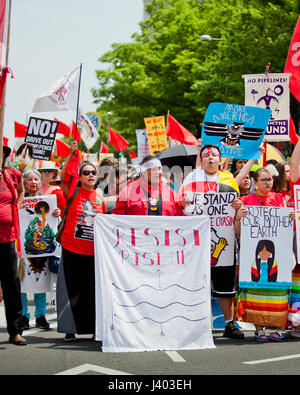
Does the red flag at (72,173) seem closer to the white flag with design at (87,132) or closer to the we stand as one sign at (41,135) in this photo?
the we stand as one sign at (41,135)

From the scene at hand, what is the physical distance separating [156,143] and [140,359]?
15948 mm

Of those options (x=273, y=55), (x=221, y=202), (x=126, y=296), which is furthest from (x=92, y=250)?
(x=273, y=55)

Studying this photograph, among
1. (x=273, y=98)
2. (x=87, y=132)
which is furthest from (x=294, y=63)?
(x=87, y=132)

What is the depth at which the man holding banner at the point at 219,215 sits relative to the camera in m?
7.01

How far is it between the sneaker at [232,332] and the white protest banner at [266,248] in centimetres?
44

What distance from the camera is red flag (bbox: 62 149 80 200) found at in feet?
23.0

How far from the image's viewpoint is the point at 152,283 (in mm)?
6473

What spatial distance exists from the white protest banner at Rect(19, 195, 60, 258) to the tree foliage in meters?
15.5

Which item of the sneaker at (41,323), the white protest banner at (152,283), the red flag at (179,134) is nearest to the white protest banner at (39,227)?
the sneaker at (41,323)

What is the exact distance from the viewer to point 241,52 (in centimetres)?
2316

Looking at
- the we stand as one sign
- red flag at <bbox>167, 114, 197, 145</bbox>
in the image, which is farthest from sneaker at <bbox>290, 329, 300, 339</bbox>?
red flag at <bbox>167, 114, 197, 145</bbox>

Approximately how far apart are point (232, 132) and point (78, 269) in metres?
2.49

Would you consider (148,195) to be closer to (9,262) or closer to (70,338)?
(9,262)
